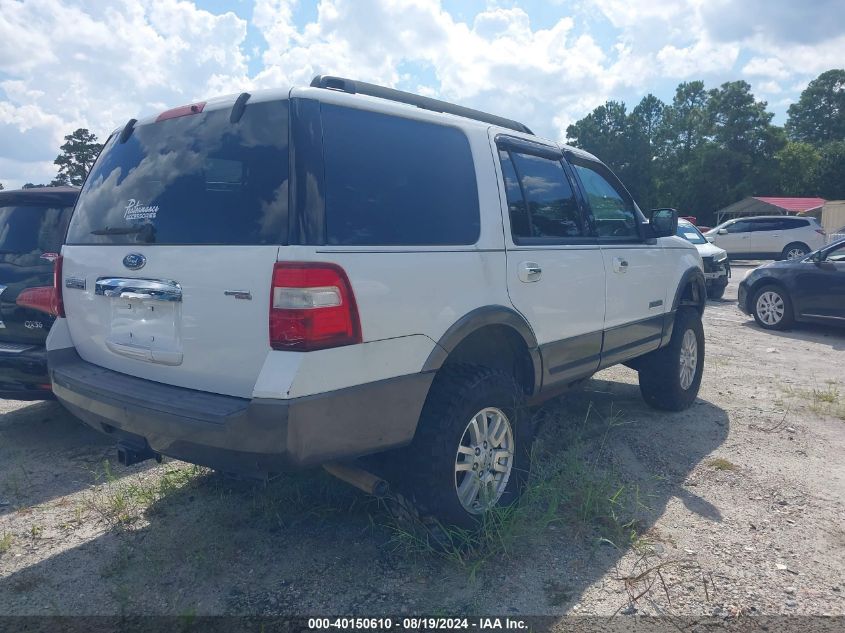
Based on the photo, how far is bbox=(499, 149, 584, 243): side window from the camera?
11.5ft

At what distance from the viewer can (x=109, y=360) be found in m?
3.03

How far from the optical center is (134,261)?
279 centimetres

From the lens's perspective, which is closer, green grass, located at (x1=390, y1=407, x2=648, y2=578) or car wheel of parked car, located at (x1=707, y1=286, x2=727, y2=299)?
green grass, located at (x1=390, y1=407, x2=648, y2=578)

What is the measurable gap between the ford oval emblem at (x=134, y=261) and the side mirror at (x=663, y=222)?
3.72 m

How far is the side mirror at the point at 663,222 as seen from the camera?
4.88m

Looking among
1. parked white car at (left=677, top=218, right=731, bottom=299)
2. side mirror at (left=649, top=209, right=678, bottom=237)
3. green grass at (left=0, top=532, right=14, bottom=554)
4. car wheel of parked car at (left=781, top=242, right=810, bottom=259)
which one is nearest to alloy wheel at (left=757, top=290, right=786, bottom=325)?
parked white car at (left=677, top=218, right=731, bottom=299)

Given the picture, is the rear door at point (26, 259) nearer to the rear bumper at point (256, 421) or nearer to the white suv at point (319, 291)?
the white suv at point (319, 291)

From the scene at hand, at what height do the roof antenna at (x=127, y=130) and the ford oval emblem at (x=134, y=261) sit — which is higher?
the roof antenna at (x=127, y=130)

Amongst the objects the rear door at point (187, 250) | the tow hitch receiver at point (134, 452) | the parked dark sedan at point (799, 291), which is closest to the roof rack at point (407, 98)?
the rear door at point (187, 250)

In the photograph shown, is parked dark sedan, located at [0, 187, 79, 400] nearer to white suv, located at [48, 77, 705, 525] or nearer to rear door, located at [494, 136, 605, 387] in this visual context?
white suv, located at [48, 77, 705, 525]

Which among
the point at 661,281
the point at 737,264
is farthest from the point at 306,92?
the point at 737,264

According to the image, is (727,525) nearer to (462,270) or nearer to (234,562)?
(462,270)

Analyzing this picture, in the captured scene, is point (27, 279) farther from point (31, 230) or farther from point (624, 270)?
point (624, 270)

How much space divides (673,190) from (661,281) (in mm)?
53635
